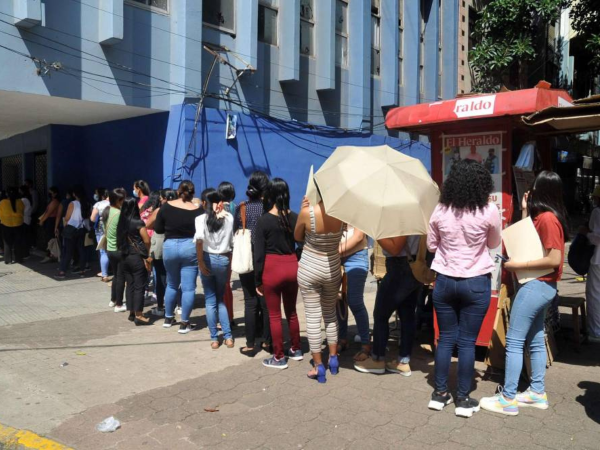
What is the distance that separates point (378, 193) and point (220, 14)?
337 inches

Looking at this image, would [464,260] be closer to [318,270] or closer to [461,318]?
[461,318]

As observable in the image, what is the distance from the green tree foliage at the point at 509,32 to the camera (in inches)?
599

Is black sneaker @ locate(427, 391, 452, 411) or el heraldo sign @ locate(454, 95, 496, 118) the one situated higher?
el heraldo sign @ locate(454, 95, 496, 118)

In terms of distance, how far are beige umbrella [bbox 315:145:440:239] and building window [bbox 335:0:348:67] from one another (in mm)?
10319

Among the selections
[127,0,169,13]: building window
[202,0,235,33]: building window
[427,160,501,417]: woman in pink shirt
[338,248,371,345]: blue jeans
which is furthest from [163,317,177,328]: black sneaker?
[202,0,235,33]: building window

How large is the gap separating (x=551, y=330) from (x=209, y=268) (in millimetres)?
3536

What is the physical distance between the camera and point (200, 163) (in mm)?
10953

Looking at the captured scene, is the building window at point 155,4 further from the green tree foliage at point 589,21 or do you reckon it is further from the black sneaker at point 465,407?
the green tree foliage at point 589,21

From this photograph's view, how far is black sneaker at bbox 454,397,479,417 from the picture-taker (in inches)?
164

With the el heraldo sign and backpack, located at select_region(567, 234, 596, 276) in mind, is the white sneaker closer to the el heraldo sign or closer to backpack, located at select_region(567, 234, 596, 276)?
the el heraldo sign

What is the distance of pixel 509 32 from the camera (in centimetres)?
1568

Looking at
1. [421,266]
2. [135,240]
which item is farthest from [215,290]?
[421,266]

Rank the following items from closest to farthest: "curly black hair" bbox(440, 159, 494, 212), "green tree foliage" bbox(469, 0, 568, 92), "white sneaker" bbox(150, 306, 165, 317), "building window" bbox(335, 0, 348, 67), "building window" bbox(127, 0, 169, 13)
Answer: "curly black hair" bbox(440, 159, 494, 212) < "white sneaker" bbox(150, 306, 165, 317) < "building window" bbox(127, 0, 169, 13) < "building window" bbox(335, 0, 348, 67) < "green tree foliage" bbox(469, 0, 568, 92)

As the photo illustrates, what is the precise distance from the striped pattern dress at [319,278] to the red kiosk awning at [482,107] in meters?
1.46
